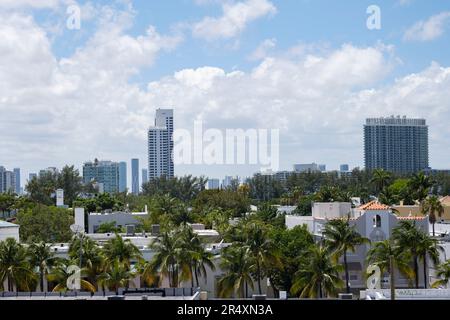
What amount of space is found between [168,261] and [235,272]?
130 centimetres

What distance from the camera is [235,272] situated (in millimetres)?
13055

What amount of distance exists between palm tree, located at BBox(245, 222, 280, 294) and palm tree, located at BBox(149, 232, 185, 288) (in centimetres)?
140

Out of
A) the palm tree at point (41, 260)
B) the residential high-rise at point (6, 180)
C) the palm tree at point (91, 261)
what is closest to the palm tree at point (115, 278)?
the palm tree at point (91, 261)

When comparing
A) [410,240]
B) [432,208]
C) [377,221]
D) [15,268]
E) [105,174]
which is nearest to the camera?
[15,268]

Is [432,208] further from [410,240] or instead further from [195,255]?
[195,255]

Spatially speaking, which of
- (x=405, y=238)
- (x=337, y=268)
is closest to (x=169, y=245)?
(x=337, y=268)

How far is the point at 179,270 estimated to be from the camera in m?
13.5

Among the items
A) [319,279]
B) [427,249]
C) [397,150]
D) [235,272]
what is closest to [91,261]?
[235,272]

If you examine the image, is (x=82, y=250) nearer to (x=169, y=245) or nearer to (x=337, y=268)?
(x=169, y=245)

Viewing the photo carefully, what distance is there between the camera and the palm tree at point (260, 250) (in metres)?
13.6

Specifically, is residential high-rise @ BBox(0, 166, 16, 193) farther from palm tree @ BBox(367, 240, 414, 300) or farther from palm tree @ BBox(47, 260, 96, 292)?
palm tree @ BBox(367, 240, 414, 300)

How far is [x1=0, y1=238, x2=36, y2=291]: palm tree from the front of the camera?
12.8 m

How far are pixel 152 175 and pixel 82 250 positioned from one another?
2179 centimetres

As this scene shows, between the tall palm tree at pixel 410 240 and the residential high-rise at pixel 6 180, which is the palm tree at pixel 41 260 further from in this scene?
the residential high-rise at pixel 6 180
